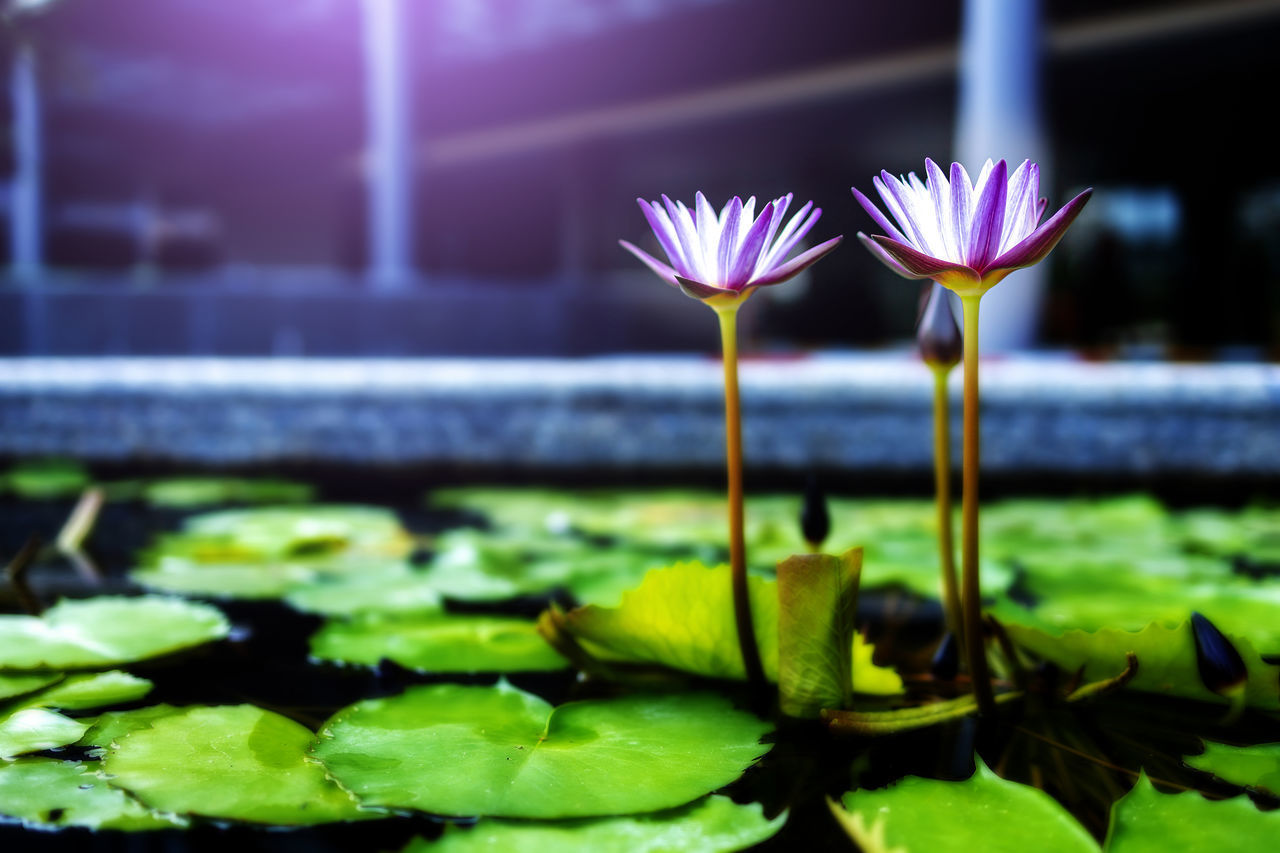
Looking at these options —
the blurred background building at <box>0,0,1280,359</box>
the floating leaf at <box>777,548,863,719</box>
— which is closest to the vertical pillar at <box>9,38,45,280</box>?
the blurred background building at <box>0,0,1280,359</box>

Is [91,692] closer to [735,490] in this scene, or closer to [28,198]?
[735,490]

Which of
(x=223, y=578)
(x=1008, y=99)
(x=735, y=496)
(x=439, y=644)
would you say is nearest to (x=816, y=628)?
(x=735, y=496)

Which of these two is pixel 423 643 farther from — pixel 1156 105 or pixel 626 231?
pixel 626 231

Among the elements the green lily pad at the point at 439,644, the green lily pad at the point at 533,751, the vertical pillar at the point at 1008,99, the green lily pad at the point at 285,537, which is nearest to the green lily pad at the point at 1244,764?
the green lily pad at the point at 533,751

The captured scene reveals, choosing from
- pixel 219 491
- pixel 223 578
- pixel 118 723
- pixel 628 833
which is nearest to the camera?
pixel 628 833

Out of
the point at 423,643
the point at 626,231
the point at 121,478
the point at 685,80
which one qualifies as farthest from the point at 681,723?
the point at 626,231

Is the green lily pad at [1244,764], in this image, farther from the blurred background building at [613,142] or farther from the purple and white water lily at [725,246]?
the blurred background building at [613,142]

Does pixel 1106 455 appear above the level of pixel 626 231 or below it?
below
